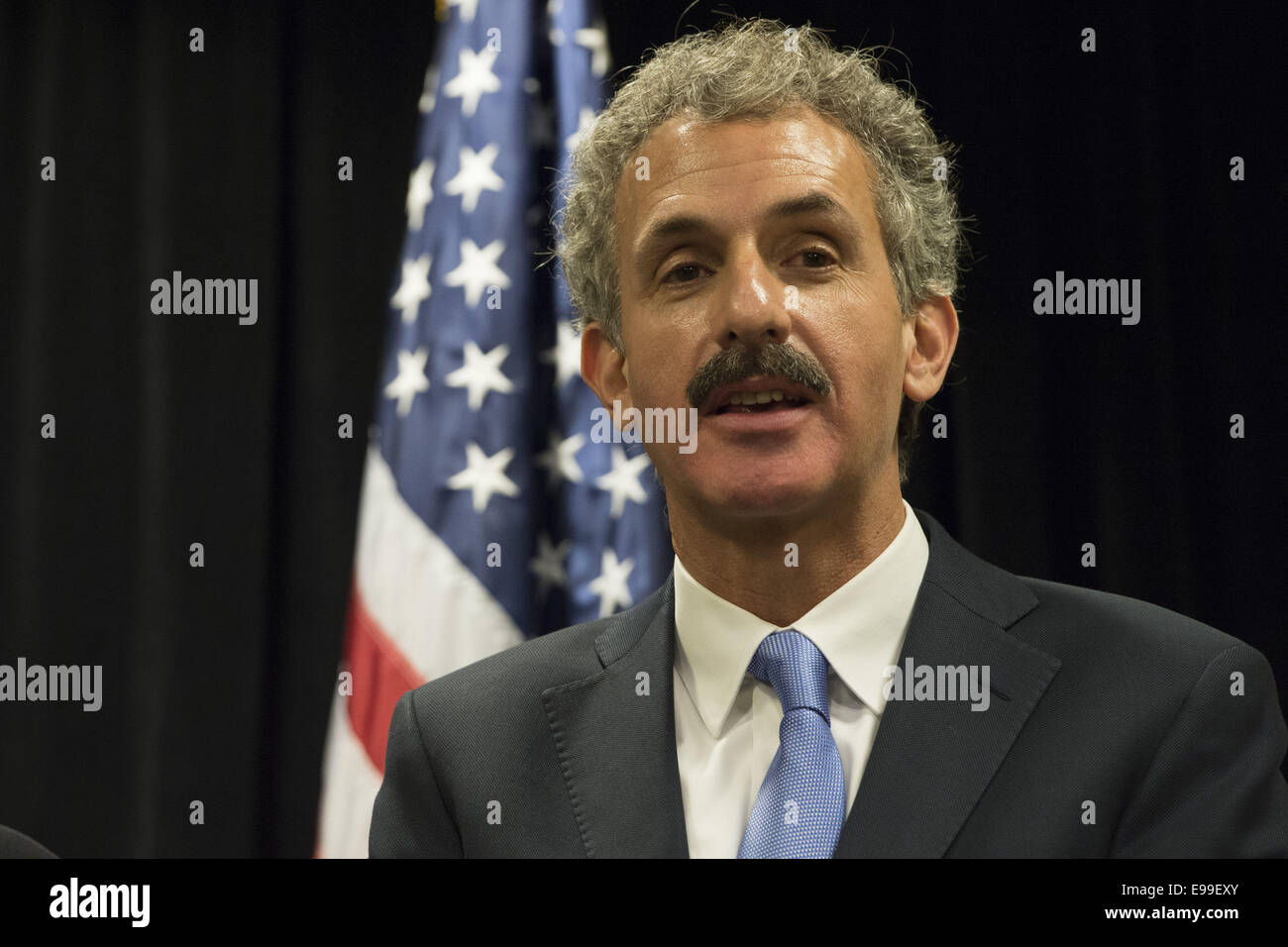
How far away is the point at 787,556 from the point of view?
1672 millimetres

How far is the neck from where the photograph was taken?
1659 millimetres

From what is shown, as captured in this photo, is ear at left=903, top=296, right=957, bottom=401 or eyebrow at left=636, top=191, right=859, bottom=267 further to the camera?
ear at left=903, top=296, right=957, bottom=401

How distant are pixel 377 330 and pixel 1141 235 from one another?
187 cm

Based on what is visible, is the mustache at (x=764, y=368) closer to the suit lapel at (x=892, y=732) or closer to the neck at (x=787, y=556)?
the neck at (x=787, y=556)

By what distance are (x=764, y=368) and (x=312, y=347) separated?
198 cm

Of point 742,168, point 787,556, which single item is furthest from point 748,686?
point 742,168

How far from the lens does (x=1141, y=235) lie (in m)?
2.95

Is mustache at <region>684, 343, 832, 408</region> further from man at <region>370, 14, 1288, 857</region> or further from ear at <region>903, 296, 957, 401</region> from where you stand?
ear at <region>903, 296, 957, 401</region>

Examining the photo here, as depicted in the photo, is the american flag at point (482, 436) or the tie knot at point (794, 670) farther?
the american flag at point (482, 436)

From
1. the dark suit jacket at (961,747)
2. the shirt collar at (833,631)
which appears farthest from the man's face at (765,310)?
the dark suit jacket at (961,747)

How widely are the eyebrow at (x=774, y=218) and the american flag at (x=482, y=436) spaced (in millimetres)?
1444

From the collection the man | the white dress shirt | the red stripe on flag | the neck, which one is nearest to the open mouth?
the man

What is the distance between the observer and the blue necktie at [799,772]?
4.64 ft

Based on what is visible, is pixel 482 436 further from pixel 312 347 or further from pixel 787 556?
pixel 787 556
